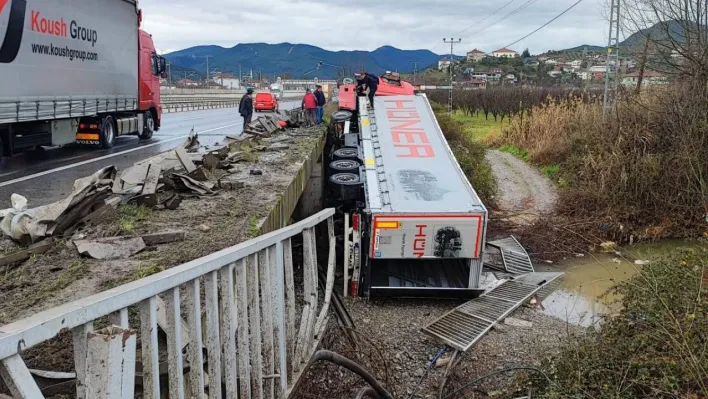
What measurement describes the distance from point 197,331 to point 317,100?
16.2 m

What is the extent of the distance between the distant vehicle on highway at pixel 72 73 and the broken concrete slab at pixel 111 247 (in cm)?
809

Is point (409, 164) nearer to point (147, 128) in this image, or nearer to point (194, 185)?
point (194, 185)

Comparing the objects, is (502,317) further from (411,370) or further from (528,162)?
(528,162)

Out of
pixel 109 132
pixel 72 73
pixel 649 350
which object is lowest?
pixel 649 350

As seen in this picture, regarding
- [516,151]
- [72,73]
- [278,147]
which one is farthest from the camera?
[516,151]

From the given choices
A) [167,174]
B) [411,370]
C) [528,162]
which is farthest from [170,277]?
[528,162]

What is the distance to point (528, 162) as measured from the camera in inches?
727

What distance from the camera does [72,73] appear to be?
42.4 feet

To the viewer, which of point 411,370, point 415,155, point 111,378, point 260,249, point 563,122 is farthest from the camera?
point 563,122

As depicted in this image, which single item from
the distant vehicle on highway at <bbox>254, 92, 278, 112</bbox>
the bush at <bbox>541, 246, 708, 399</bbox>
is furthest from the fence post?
the distant vehicle on highway at <bbox>254, 92, 278, 112</bbox>

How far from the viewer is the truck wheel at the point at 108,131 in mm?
14656

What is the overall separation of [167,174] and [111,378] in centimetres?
523

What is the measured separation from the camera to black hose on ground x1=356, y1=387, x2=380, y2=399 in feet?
11.1

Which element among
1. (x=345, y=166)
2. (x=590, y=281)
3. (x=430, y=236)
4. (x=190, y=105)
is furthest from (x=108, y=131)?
(x=190, y=105)
